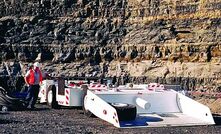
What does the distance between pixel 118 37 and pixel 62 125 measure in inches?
801

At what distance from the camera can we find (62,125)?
10984mm

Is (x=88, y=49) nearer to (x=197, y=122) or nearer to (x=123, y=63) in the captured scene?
(x=123, y=63)

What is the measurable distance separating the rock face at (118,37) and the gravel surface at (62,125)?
15249mm

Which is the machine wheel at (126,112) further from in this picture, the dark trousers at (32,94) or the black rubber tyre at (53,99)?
the dark trousers at (32,94)

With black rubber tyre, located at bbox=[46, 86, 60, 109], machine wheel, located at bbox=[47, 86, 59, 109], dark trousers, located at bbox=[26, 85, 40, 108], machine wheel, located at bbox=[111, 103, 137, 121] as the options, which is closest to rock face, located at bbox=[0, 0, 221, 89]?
machine wheel, located at bbox=[47, 86, 59, 109]

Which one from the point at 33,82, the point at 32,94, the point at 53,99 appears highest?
the point at 33,82

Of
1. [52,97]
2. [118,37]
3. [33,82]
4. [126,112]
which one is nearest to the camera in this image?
[126,112]

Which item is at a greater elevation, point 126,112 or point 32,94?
point 126,112

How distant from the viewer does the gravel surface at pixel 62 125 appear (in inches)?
400

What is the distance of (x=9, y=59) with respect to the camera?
30.7 m

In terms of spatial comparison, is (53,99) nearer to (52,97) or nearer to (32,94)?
(52,97)

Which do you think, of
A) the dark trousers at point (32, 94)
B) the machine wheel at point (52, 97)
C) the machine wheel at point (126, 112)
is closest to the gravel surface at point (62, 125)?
the machine wheel at point (126, 112)

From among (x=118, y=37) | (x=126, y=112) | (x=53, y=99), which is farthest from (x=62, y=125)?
(x=118, y=37)

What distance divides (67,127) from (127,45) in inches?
777
